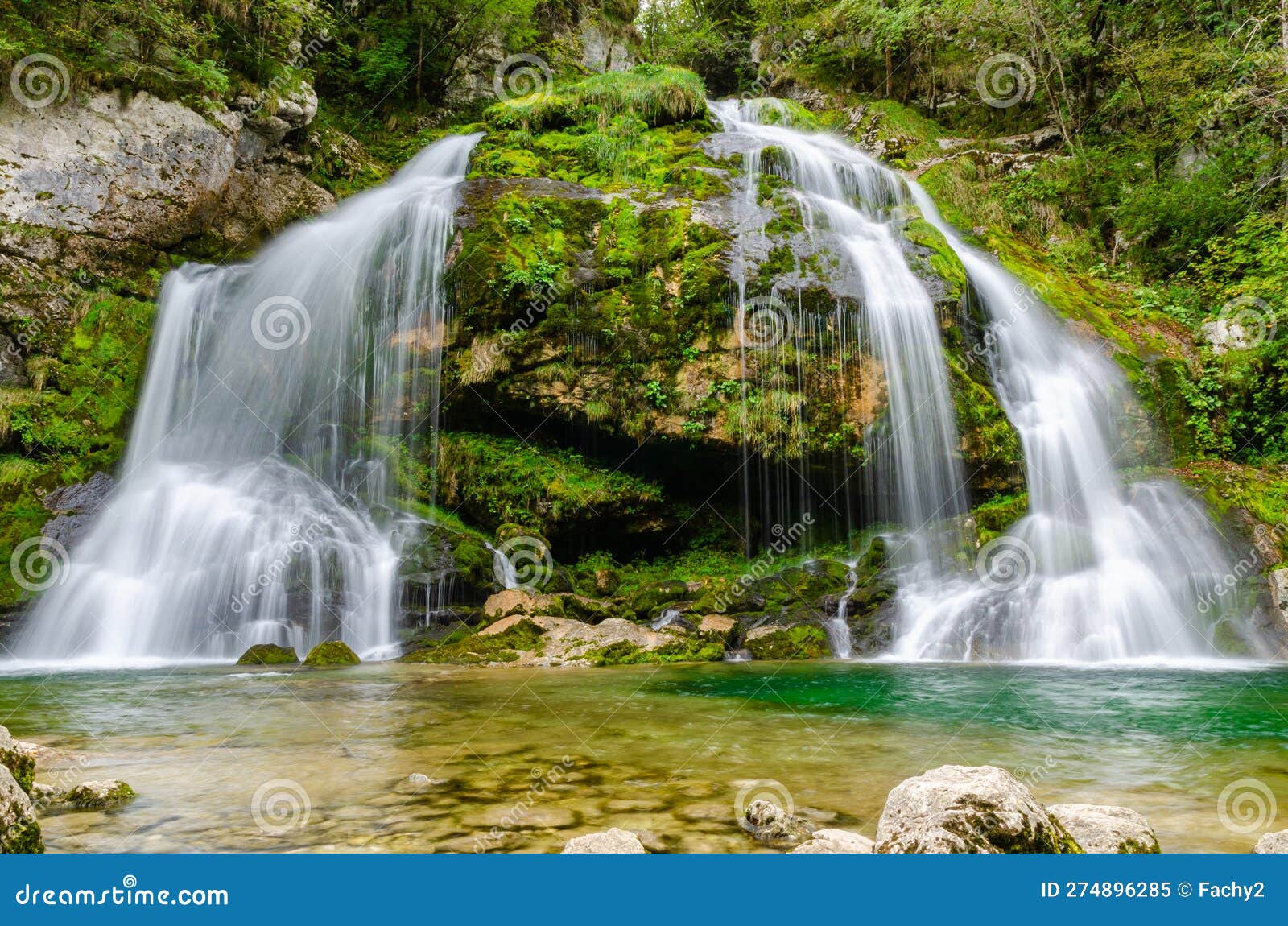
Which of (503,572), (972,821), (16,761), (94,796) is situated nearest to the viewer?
(972,821)

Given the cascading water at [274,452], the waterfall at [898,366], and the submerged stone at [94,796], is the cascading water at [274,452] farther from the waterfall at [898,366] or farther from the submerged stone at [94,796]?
the submerged stone at [94,796]

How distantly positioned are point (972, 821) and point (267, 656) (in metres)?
8.98

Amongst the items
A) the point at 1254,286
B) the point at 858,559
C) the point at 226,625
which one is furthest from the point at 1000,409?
the point at 226,625

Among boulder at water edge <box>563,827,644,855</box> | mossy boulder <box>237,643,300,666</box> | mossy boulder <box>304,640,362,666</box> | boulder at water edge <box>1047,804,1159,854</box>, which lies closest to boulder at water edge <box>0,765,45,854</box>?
boulder at water edge <box>563,827,644,855</box>

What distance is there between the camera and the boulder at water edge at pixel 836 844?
275 cm

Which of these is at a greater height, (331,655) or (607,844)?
(331,655)

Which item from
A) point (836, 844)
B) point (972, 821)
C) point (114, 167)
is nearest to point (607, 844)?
point (836, 844)

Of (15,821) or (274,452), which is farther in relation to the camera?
(274,452)

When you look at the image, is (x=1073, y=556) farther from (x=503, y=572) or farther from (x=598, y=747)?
(x=598, y=747)

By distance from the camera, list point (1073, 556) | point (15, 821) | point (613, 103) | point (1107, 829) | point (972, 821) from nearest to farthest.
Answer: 1. point (972, 821)
2. point (15, 821)
3. point (1107, 829)
4. point (1073, 556)
5. point (613, 103)

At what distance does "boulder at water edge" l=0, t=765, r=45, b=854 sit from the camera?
8.02 ft

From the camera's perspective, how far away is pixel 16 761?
3.21 meters

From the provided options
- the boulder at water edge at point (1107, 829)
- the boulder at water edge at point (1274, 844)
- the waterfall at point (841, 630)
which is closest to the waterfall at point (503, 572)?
the waterfall at point (841, 630)

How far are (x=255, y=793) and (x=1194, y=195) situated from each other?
1994 centimetres
